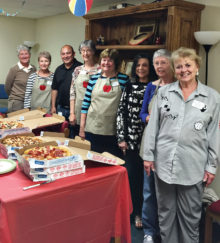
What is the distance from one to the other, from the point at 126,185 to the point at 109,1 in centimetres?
294

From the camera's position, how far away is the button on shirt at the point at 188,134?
5.99ft

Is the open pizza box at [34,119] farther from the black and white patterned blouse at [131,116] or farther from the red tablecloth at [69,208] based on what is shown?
the red tablecloth at [69,208]

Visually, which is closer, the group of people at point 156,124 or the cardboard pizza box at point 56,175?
the cardboard pizza box at point 56,175

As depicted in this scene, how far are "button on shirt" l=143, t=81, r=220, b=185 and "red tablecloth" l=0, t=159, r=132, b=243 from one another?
12.5 inches

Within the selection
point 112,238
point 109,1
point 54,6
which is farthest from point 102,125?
point 54,6

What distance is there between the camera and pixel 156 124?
6.48 ft

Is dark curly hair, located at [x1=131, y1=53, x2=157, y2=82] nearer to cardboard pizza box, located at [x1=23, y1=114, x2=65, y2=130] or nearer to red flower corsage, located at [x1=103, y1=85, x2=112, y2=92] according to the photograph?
red flower corsage, located at [x1=103, y1=85, x2=112, y2=92]

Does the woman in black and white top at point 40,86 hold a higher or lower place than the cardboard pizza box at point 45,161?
higher

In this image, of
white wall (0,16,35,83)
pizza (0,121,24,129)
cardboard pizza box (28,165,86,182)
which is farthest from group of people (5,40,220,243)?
white wall (0,16,35,83)

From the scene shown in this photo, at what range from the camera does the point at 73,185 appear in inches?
63.1

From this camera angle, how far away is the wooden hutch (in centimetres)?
266

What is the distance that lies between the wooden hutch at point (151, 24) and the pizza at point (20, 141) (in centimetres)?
142

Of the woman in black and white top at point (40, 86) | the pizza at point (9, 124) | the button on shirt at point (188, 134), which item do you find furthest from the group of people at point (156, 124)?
the pizza at point (9, 124)

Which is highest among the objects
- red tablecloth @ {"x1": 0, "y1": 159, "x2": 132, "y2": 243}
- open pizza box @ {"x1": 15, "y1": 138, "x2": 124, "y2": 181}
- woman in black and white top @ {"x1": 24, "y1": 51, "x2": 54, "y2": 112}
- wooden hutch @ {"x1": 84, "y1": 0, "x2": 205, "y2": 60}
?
wooden hutch @ {"x1": 84, "y1": 0, "x2": 205, "y2": 60}
